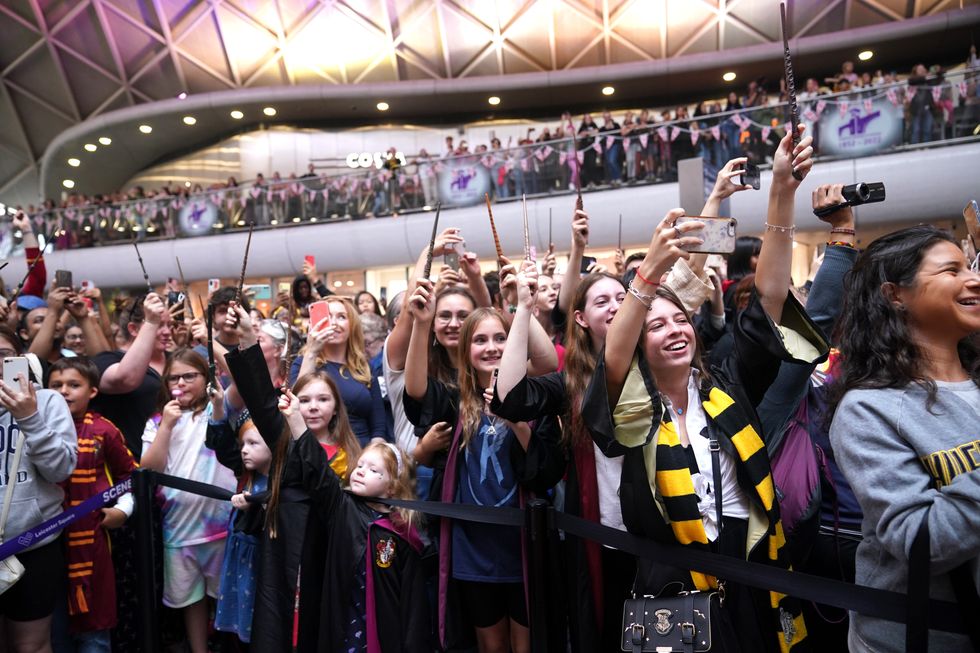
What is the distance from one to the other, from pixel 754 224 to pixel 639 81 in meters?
8.73

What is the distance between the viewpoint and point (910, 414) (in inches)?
67.7

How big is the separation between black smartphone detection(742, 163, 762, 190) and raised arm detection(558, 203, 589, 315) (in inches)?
32.6

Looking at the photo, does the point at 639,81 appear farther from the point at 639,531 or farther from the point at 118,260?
the point at 639,531

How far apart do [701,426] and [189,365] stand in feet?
9.92

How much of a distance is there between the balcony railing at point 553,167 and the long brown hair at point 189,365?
3592 millimetres

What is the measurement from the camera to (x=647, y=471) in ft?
7.14

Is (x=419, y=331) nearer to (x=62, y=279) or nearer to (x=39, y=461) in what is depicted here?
(x=39, y=461)

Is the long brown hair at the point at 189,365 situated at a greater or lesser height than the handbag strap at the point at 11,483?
greater

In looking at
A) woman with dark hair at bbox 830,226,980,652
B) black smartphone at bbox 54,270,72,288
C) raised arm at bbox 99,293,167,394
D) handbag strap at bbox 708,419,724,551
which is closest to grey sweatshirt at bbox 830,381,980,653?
woman with dark hair at bbox 830,226,980,652

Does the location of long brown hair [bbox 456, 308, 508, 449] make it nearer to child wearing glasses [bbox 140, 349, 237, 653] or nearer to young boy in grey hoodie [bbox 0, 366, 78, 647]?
child wearing glasses [bbox 140, 349, 237, 653]

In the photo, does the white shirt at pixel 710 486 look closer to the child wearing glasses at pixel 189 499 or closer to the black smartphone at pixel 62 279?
the child wearing glasses at pixel 189 499

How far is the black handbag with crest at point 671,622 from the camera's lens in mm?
1989

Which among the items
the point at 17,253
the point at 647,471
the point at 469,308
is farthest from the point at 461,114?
the point at 647,471

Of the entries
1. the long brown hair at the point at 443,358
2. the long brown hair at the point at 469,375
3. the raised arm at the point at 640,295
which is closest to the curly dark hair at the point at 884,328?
the raised arm at the point at 640,295
